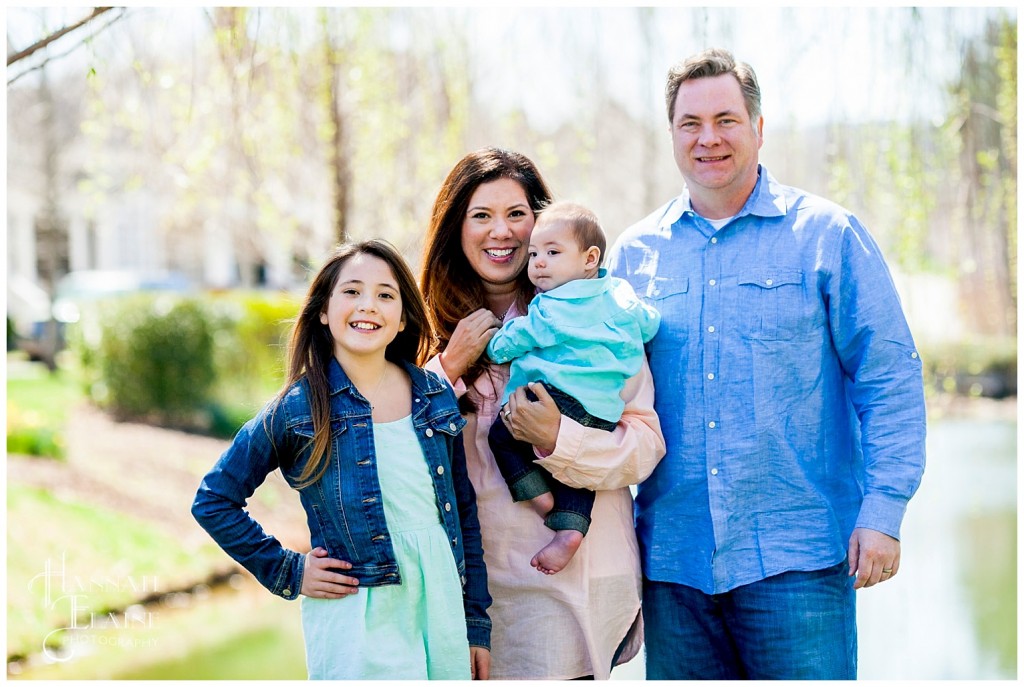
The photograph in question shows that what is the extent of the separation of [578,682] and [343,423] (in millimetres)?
839

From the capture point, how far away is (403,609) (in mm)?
2334

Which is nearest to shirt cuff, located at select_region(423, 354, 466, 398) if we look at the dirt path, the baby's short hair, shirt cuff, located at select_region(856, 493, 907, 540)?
the baby's short hair

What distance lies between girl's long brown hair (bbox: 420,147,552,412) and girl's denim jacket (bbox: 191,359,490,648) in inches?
14.0

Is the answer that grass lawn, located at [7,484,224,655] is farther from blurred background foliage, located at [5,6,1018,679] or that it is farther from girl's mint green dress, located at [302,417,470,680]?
girl's mint green dress, located at [302,417,470,680]

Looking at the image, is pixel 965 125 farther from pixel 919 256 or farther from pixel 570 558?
pixel 570 558

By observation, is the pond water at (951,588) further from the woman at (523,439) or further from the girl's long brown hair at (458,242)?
the girl's long brown hair at (458,242)

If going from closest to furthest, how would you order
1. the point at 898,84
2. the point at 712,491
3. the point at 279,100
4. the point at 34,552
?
the point at 712,491, the point at 898,84, the point at 279,100, the point at 34,552

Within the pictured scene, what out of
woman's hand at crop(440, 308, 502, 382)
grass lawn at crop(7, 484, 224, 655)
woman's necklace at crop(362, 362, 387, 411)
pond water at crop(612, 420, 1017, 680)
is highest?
woman's hand at crop(440, 308, 502, 382)

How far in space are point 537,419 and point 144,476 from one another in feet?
24.9

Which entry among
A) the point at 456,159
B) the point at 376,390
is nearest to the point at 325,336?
the point at 376,390

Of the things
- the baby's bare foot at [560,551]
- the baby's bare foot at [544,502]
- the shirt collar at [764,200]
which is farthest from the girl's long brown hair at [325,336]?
the shirt collar at [764,200]

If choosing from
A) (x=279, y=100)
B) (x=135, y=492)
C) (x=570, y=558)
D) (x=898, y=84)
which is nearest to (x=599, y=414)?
(x=570, y=558)

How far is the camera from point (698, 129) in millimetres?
2588

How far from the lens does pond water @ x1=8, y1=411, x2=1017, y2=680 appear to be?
618 cm
